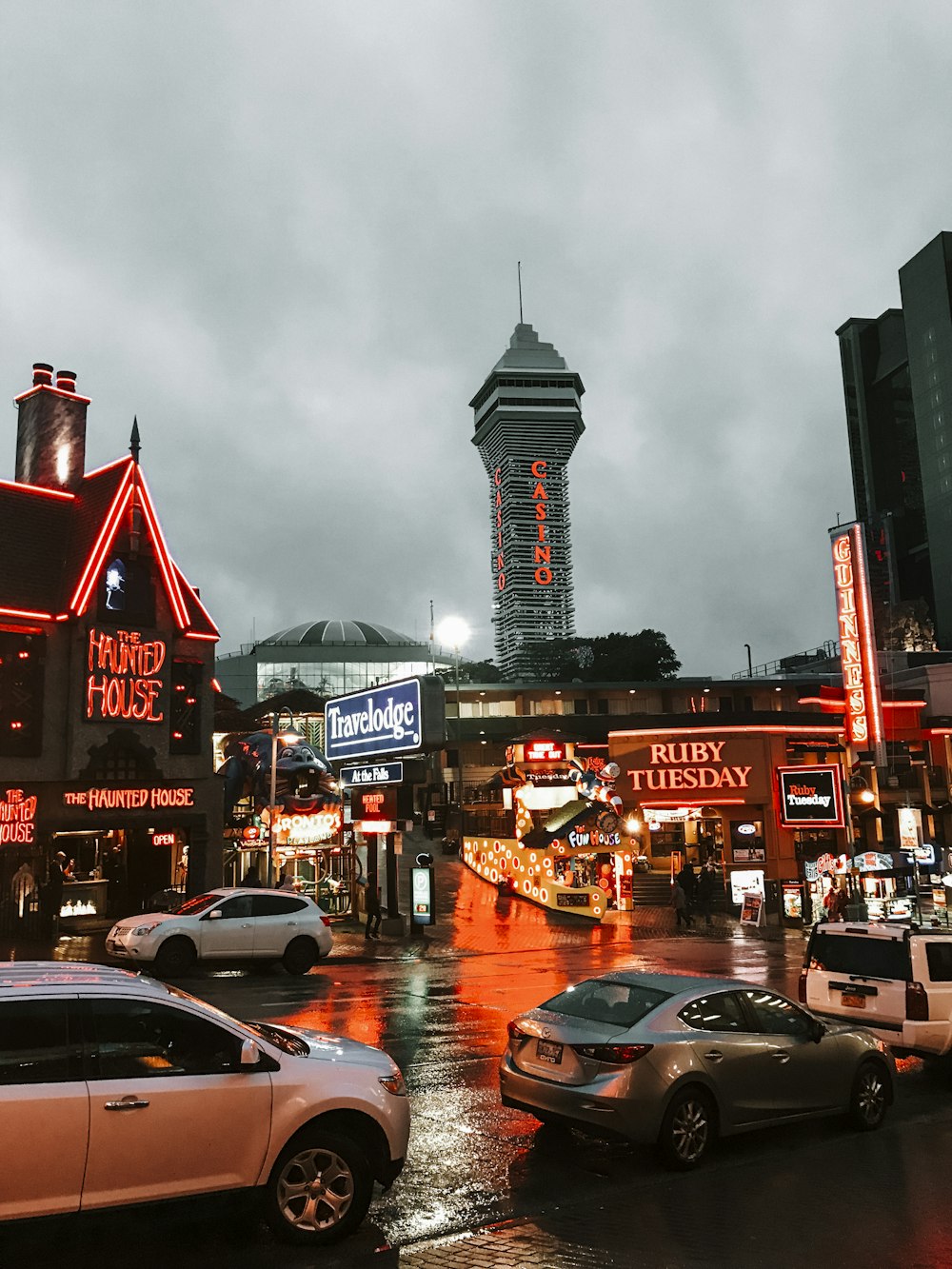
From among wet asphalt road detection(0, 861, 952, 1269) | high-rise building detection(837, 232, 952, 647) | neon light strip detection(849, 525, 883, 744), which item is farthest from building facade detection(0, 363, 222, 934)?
high-rise building detection(837, 232, 952, 647)

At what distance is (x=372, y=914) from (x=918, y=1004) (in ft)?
59.8

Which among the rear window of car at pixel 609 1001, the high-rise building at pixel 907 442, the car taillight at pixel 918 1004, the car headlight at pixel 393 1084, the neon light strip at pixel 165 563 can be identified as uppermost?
the high-rise building at pixel 907 442

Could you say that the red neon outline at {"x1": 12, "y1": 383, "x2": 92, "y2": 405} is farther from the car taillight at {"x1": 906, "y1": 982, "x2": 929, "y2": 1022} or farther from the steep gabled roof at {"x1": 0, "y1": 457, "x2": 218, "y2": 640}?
the car taillight at {"x1": 906, "y1": 982, "x2": 929, "y2": 1022}

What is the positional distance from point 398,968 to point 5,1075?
16770 millimetres

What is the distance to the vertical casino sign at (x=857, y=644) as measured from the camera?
126 ft

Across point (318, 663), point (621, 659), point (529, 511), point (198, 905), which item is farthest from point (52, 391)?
point (529, 511)

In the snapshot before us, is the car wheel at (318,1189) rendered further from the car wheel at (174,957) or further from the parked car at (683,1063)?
the car wheel at (174,957)

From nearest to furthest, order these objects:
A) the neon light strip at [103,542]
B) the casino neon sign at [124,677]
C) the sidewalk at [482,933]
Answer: the sidewalk at [482,933] → the neon light strip at [103,542] → the casino neon sign at [124,677]

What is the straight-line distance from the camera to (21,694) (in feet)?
83.4

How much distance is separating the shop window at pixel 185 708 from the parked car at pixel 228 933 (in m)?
9.42

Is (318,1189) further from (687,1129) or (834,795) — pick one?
(834,795)

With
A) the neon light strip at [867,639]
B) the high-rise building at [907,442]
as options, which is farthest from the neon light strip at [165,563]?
the high-rise building at [907,442]

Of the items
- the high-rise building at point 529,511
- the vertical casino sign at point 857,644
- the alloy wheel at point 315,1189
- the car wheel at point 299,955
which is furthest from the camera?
the high-rise building at point 529,511

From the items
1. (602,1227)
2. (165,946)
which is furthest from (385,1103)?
(165,946)
